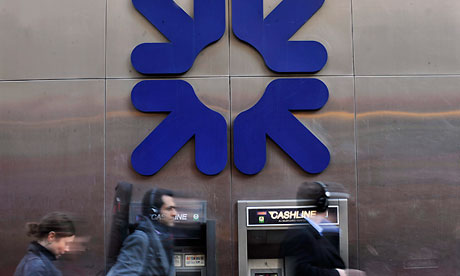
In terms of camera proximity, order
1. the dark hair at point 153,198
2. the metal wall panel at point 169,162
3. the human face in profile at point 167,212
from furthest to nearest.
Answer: the metal wall panel at point 169,162 < the dark hair at point 153,198 < the human face in profile at point 167,212

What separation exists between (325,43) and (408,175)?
150 centimetres

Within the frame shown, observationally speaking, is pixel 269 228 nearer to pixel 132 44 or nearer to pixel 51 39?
pixel 132 44

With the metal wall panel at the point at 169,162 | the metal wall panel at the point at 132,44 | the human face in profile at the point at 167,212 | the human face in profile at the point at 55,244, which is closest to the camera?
the human face in profile at the point at 55,244

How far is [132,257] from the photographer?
2.82m

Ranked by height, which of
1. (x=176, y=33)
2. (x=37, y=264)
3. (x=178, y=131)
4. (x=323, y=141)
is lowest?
(x=37, y=264)

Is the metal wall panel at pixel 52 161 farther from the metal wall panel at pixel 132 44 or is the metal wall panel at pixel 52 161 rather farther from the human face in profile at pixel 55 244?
the human face in profile at pixel 55 244

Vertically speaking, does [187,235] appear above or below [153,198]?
below

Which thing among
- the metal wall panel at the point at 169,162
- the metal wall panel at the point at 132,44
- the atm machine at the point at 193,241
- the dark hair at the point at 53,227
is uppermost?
the metal wall panel at the point at 132,44

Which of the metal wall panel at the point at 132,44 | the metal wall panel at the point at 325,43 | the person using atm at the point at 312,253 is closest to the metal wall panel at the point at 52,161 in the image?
the metal wall panel at the point at 132,44

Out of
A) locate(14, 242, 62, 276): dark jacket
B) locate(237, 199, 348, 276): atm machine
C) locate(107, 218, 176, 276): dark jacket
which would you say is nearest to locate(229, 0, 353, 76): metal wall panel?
locate(237, 199, 348, 276): atm machine

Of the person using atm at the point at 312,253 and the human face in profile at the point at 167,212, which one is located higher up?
the human face in profile at the point at 167,212

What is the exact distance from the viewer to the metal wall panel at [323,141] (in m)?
4.05

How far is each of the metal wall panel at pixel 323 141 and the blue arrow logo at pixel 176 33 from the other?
494 mm

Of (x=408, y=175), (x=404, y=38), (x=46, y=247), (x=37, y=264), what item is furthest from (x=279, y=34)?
(x=37, y=264)
